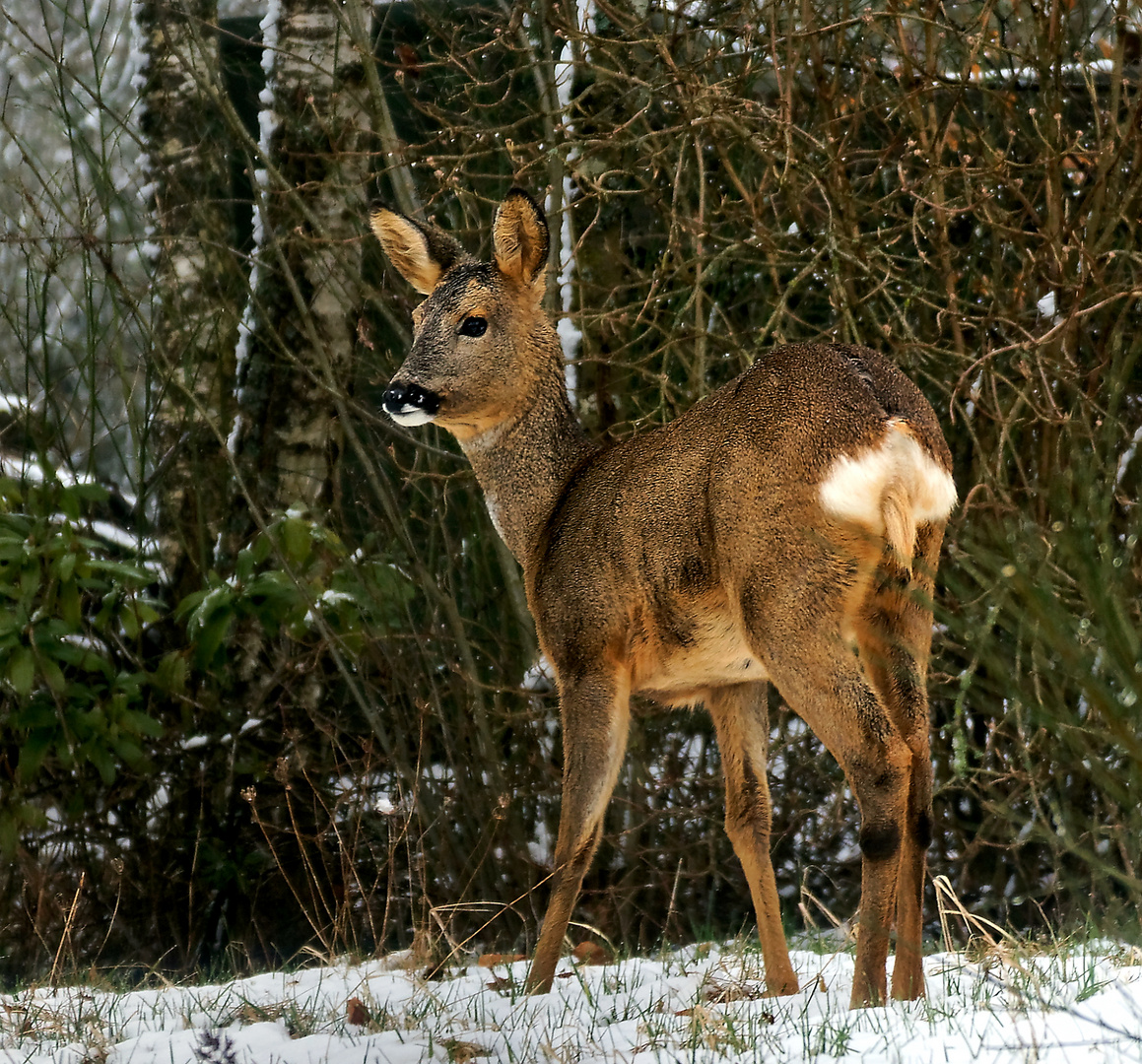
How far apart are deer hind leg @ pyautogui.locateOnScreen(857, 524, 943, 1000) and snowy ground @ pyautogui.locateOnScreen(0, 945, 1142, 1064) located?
5.7 inches

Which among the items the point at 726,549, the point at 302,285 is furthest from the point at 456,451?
the point at 726,549

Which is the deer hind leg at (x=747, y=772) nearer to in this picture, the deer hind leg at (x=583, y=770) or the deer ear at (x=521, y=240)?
Answer: the deer hind leg at (x=583, y=770)

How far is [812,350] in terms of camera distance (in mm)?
4062

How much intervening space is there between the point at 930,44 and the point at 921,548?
281 centimetres

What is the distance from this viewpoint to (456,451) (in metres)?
7.59

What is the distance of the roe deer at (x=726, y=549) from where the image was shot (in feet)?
12.0

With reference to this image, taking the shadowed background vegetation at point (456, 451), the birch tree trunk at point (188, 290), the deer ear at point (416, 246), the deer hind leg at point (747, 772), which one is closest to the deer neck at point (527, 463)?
the deer ear at point (416, 246)

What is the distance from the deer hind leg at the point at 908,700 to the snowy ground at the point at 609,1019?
15 centimetres

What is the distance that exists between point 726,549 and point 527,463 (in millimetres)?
1099

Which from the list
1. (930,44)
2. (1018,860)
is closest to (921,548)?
(930,44)

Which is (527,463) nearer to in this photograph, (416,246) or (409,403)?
(409,403)

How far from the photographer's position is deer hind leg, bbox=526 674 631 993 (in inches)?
165

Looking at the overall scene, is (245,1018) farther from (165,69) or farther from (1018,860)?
(165,69)

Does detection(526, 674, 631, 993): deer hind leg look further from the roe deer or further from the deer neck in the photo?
the deer neck
